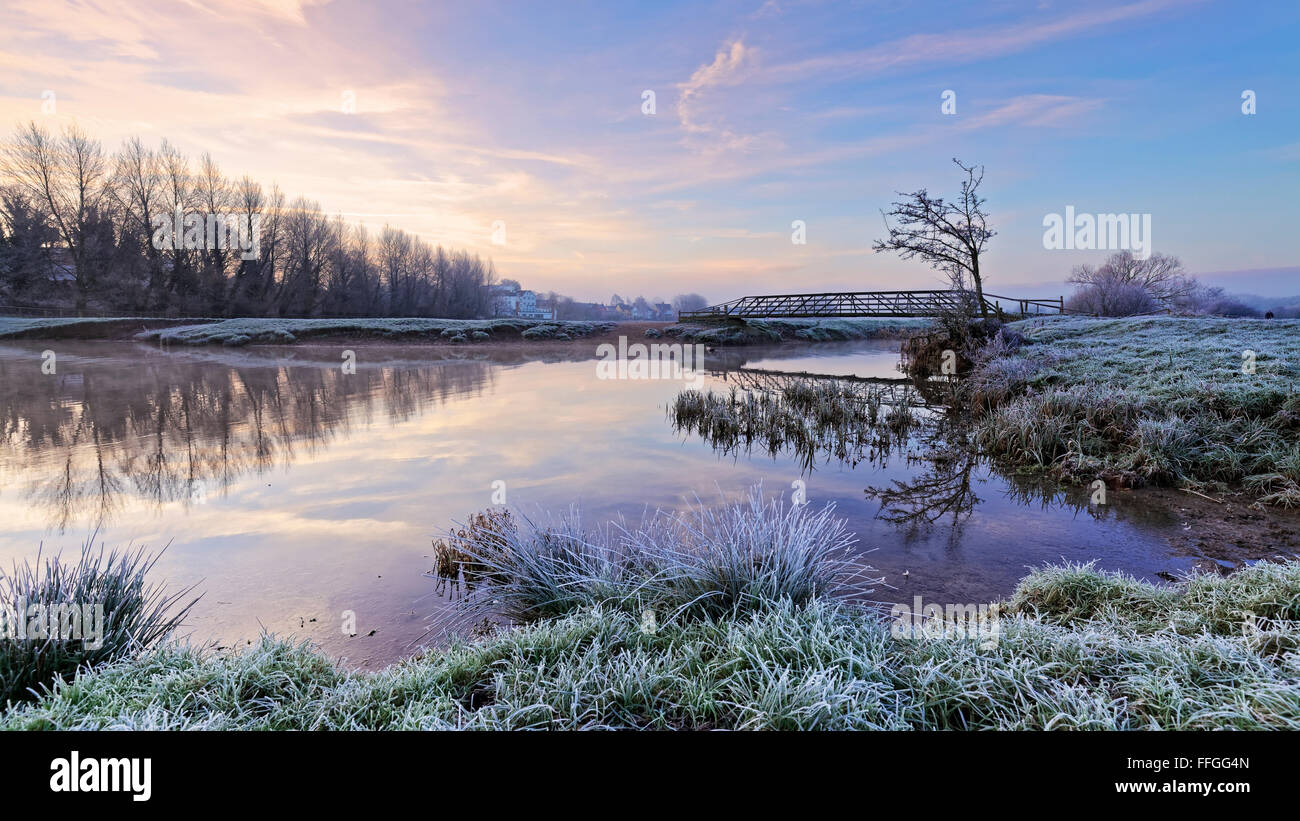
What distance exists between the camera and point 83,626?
3.40 metres

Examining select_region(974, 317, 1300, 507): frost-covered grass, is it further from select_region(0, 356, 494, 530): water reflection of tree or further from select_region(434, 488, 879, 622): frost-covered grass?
select_region(0, 356, 494, 530): water reflection of tree

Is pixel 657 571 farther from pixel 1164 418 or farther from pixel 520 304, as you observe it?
pixel 520 304

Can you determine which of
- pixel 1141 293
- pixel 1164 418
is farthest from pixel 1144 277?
pixel 1164 418

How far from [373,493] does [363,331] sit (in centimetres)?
3422

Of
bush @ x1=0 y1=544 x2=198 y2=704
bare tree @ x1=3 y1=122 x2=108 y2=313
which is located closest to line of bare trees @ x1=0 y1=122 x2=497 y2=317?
bare tree @ x1=3 y1=122 x2=108 y2=313

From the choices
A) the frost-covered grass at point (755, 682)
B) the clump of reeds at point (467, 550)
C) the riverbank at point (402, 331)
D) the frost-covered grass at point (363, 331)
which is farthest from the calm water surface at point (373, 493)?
the riverbank at point (402, 331)

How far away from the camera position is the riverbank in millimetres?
33750

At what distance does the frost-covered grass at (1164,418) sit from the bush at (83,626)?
9.98 meters

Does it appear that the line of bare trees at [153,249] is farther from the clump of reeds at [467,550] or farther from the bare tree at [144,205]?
the clump of reeds at [467,550]

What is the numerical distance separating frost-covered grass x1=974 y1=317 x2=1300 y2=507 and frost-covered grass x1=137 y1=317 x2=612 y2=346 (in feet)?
105

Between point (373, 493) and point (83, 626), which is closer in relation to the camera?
point (83, 626)

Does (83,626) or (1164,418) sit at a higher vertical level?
(1164,418)
